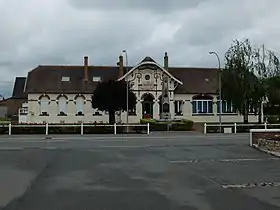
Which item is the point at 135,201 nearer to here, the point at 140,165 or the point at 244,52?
the point at 140,165

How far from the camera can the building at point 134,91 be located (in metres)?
69.4

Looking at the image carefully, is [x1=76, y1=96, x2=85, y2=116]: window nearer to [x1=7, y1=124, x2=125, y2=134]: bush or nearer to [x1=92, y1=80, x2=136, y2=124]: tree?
[x1=92, y1=80, x2=136, y2=124]: tree

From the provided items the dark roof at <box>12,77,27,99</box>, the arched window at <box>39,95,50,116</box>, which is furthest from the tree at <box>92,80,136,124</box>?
the dark roof at <box>12,77,27,99</box>

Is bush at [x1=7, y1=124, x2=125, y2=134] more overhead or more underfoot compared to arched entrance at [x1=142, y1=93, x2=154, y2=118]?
more underfoot

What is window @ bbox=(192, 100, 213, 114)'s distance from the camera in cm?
7175

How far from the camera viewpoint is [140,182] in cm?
1393

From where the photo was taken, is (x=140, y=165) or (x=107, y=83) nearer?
(x=140, y=165)

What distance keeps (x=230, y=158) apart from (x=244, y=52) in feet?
132

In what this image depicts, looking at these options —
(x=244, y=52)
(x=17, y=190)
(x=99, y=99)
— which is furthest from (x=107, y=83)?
(x=17, y=190)

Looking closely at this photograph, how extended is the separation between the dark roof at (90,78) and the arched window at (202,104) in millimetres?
929

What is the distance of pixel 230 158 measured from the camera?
21.6 metres

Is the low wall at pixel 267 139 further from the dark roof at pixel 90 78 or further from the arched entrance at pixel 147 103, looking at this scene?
the dark roof at pixel 90 78

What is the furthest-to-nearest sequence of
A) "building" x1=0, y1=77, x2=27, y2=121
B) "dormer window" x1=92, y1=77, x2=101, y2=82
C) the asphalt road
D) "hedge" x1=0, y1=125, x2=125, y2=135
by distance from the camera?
"building" x1=0, y1=77, x2=27, y2=121 → "dormer window" x1=92, y1=77, x2=101, y2=82 → "hedge" x1=0, y1=125, x2=125, y2=135 → the asphalt road

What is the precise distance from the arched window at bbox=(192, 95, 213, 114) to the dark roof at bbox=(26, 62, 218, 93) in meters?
0.93
